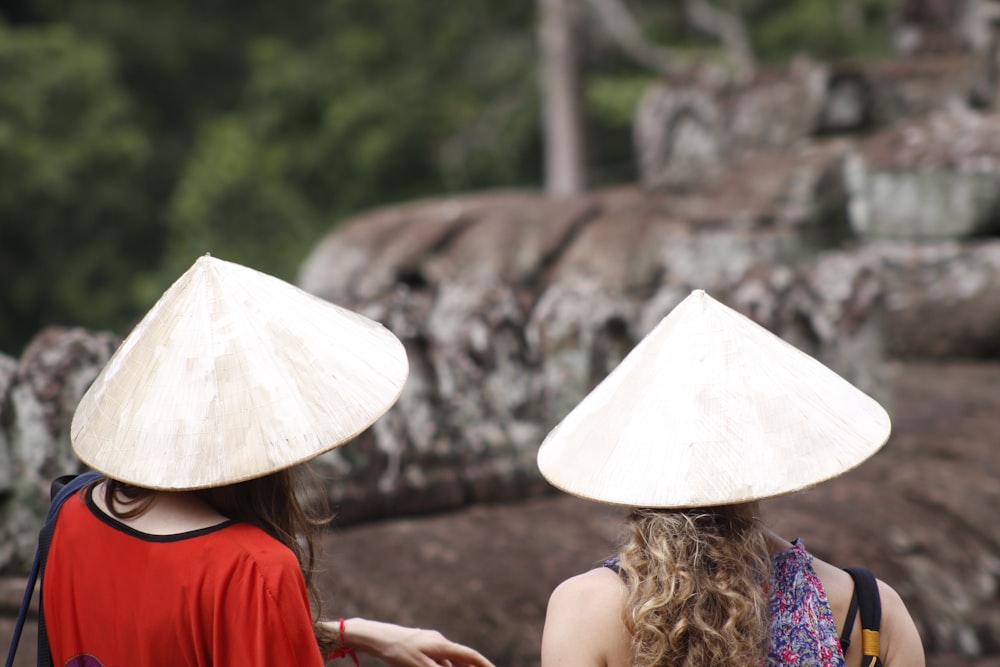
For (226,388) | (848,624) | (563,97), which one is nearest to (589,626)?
(848,624)

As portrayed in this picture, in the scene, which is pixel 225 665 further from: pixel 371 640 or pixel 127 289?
pixel 127 289

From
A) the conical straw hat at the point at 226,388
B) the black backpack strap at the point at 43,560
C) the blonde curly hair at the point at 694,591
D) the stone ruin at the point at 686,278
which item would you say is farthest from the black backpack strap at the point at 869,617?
the stone ruin at the point at 686,278

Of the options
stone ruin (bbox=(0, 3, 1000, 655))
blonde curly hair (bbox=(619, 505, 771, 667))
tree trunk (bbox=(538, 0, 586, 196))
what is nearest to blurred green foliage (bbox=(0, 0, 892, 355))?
tree trunk (bbox=(538, 0, 586, 196))

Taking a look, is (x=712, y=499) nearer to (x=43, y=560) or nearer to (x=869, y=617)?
(x=869, y=617)

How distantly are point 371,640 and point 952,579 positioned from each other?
3.30 metres

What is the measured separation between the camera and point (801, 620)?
172cm

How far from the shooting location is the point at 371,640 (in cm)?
202

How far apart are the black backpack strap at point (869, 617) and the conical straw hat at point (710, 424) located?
23 centimetres

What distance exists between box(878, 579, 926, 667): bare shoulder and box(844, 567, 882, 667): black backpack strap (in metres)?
0.02

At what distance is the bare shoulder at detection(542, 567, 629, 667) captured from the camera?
1.69 metres

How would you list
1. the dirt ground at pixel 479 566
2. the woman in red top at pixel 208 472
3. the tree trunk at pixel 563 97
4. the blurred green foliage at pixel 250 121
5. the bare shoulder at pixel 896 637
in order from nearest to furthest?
the woman in red top at pixel 208 472 < the bare shoulder at pixel 896 637 < the dirt ground at pixel 479 566 < the blurred green foliage at pixel 250 121 < the tree trunk at pixel 563 97

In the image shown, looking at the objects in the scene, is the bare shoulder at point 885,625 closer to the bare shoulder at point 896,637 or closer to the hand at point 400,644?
the bare shoulder at point 896,637

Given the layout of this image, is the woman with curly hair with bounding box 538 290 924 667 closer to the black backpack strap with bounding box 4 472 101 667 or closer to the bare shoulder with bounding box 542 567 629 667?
the bare shoulder with bounding box 542 567 629 667

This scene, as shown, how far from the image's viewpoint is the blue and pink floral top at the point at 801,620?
1702 millimetres
